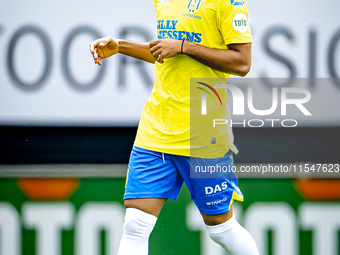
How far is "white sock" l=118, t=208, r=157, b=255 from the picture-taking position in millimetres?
1722

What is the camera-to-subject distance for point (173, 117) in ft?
5.79

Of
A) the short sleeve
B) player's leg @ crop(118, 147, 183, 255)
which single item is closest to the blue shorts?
player's leg @ crop(118, 147, 183, 255)

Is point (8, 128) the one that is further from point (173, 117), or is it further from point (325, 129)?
point (325, 129)

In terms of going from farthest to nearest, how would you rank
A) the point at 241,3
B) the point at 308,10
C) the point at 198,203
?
the point at 308,10 → the point at 198,203 → the point at 241,3

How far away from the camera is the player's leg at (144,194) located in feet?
5.68

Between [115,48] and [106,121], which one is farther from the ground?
[115,48]

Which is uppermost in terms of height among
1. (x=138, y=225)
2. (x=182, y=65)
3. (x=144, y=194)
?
(x=182, y=65)

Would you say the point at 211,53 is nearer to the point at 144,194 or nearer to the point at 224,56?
the point at 224,56

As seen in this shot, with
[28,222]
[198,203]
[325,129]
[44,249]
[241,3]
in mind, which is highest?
[241,3]

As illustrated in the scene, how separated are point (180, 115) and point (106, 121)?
74 centimetres

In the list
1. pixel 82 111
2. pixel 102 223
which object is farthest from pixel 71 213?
pixel 82 111

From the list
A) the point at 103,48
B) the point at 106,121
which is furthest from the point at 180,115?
the point at 106,121

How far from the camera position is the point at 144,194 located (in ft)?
5.75

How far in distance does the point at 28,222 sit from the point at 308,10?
6.42ft
